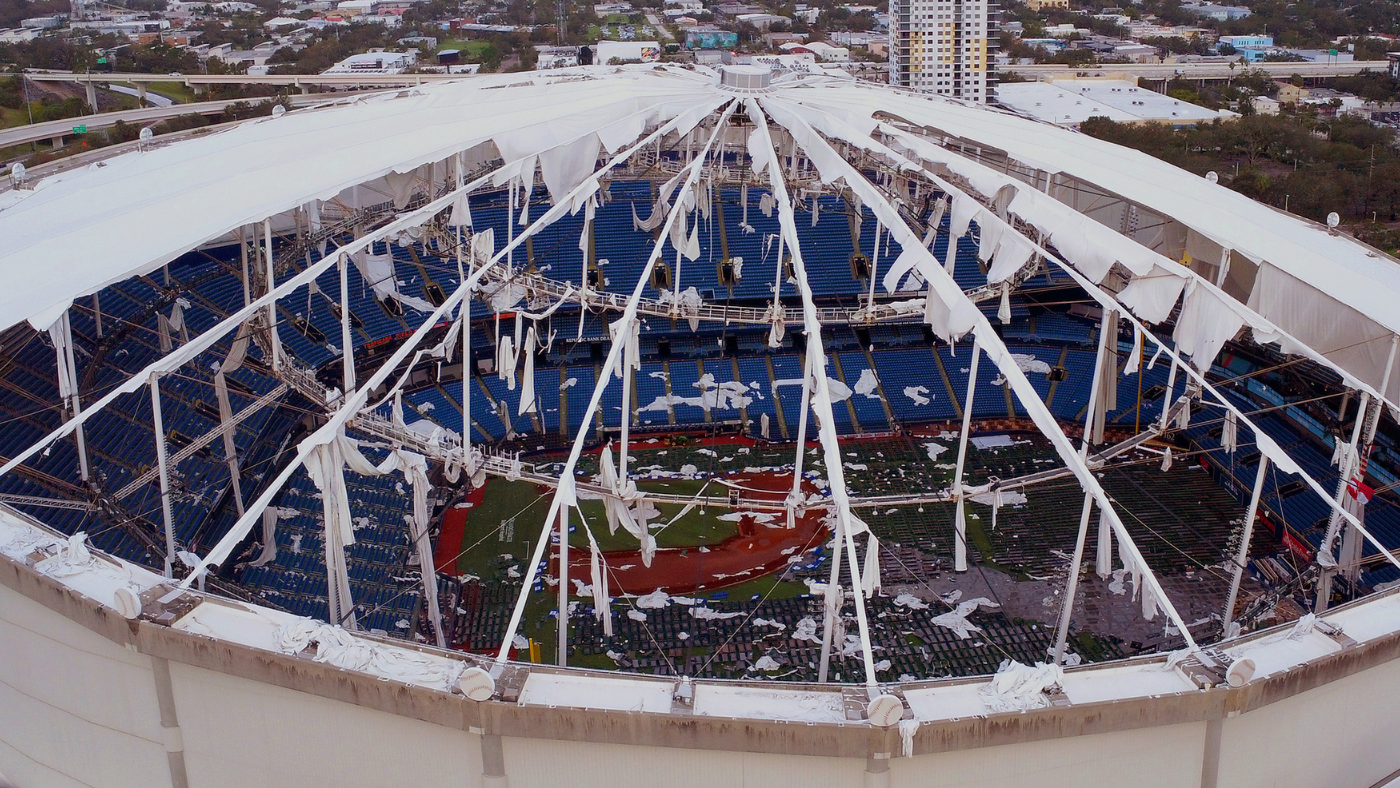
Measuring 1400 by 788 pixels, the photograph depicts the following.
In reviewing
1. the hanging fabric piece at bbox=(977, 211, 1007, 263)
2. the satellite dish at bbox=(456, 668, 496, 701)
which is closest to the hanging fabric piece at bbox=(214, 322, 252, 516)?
the satellite dish at bbox=(456, 668, 496, 701)

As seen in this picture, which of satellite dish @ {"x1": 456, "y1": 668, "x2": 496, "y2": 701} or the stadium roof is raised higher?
the stadium roof

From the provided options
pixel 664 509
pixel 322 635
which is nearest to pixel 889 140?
pixel 664 509

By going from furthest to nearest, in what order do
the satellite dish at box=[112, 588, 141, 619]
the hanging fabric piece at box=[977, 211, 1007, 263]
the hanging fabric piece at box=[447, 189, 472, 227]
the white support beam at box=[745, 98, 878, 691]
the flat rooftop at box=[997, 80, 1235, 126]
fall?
the flat rooftop at box=[997, 80, 1235, 126], the hanging fabric piece at box=[447, 189, 472, 227], the hanging fabric piece at box=[977, 211, 1007, 263], the white support beam at box=[745, 98, 878, 691], the satellite dish at box=[112, 588, 141, 619]

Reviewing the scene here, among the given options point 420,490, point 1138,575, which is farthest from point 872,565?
point 420,490

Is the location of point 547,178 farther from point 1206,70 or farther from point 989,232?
point 1206,70

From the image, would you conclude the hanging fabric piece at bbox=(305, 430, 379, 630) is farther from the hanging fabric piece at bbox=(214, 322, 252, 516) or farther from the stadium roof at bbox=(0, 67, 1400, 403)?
the hanging fabric piece at bbox=(214, 322, 252, 516)

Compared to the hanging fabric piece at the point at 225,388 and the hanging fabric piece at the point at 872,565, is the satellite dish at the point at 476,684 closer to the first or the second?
the hanging fabric piece at the point at 872,565

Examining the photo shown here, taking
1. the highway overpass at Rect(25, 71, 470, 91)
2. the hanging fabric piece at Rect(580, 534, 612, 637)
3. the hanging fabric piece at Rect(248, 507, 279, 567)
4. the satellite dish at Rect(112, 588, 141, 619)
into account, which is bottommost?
the hanging fabric piece at Rect(248, 507, 279, 567)
